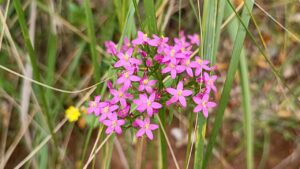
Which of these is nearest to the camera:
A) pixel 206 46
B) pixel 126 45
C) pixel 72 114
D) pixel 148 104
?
pixel 148 104

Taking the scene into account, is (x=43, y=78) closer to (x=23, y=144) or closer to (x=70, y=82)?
(x=70, y=82)

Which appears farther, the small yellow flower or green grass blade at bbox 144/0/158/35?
the small yellow flower

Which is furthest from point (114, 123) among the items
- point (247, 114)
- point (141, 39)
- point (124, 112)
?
point (247, 114)

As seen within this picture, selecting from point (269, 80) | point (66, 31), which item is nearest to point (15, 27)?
point (66, 31)

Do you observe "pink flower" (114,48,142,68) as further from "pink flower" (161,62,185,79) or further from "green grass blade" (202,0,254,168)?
"green grass blade" (202,0,254,168)

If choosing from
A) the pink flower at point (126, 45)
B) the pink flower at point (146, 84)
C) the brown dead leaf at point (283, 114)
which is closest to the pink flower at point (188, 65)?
the pink flower at point (146, 84)

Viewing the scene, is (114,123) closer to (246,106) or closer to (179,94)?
(179,94)

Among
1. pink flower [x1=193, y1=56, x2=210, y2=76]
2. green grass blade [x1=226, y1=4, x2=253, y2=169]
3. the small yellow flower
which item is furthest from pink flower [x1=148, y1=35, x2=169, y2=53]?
the small yellow flower
